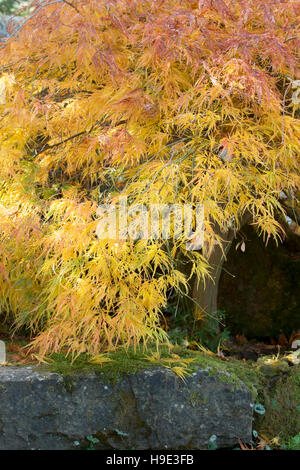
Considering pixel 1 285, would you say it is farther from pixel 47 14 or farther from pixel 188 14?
pixel 188 14

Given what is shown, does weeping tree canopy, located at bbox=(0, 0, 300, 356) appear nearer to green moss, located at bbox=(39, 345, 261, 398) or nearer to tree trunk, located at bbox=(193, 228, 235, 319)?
green moss, located at bbox=(39, 345, 261, 398)

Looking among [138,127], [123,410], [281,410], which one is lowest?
[281,410]

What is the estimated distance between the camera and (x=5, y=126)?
2.34 meters

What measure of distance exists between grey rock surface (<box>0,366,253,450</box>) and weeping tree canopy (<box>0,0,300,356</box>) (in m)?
0.18

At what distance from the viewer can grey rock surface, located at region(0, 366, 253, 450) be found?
2027mm

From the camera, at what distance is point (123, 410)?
2076mm

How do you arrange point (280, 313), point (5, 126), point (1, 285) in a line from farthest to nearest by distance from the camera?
point (280, 313), point (1, 285), point (5, 126)

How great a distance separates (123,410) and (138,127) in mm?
1234

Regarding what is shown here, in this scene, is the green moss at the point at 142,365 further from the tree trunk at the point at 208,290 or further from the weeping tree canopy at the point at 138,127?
the tree trunk at the point at 208,290

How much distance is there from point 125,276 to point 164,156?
0.59 meters

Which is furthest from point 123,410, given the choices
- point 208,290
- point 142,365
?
point 208,290

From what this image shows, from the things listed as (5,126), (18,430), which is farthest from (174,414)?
(5,126)

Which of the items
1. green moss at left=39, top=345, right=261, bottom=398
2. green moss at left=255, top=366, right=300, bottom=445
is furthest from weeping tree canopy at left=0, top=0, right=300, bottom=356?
green moss at left=255, top=366, right=300, bottom=445

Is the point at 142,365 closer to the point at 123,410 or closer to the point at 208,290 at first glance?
the point at 123,410
